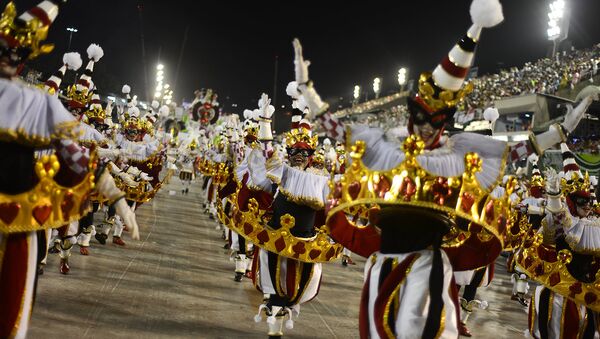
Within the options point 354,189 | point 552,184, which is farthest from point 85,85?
point 552,184

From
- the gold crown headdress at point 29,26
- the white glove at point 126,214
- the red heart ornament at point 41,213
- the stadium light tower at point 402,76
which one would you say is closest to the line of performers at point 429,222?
the white glove at point 126,214

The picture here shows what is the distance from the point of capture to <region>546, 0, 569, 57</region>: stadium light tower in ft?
127

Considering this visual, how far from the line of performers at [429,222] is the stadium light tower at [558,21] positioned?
120 ft

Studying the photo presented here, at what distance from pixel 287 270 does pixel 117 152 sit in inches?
86.7

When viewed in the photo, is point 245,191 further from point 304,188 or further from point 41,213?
point 41,213

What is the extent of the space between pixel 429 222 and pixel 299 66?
1.44 m

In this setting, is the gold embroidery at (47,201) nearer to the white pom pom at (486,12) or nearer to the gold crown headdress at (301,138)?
the white pom pom at (486,12)

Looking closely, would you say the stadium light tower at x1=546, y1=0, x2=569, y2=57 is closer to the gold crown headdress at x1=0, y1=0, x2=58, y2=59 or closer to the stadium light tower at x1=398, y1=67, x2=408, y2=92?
the stadium light tower at x1=398, y1=67, x2=408, y2=92

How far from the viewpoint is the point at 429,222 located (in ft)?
13.0

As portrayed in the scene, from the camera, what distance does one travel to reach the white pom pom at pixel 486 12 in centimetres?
372

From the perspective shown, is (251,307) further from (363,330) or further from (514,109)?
(514,109)

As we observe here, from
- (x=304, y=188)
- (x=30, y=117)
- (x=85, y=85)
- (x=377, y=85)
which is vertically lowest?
(x=304, y=188)

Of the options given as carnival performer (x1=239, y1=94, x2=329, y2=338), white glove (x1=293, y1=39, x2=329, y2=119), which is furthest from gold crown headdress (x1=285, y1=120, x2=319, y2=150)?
white glove (x1=293, y1=39, x2=329, y2=119)

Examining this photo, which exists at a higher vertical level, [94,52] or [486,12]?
Result: [94,52]
